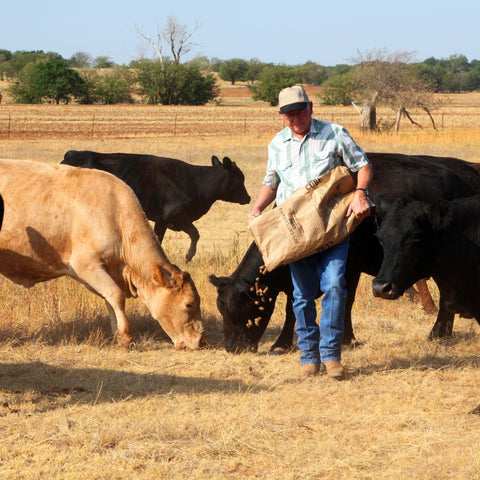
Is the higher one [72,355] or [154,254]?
[154,254]

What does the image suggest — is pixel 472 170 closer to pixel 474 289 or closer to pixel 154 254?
pixel 474 289

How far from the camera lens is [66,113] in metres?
50.7

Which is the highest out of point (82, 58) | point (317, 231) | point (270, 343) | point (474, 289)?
point (82, 58)

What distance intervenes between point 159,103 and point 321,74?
66.4 m

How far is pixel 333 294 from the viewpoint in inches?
243

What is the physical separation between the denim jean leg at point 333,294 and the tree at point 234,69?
382 feet

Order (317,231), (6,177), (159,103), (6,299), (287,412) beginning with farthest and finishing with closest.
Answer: (159,103), (6,299), (6,177), (317,231), (287,412)

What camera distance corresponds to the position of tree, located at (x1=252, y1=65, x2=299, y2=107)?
71.9m

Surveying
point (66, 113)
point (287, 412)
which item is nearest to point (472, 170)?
point (287, 412)

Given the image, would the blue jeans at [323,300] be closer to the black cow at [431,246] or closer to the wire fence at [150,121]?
the black cow at [431,246]

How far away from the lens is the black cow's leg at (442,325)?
25.3 ft

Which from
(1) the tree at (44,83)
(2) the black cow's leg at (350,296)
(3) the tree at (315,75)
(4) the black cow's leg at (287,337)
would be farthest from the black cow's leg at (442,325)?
(3) the tree at (315,75)

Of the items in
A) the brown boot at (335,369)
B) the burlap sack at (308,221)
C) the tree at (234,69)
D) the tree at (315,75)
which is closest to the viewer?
the burlap sack at (308,221)

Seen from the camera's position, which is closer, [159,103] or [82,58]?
[159,103]
